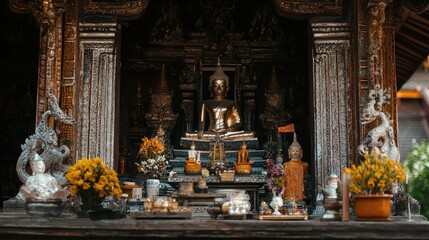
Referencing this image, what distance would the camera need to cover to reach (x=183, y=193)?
915cm

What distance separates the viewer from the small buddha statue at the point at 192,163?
1106 cm

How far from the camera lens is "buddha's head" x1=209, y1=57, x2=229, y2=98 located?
12.9 metres

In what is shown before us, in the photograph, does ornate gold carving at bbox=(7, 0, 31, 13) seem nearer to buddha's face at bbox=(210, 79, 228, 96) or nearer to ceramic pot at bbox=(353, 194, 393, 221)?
buddha's face at bbox=(210, 79, 228, 96)

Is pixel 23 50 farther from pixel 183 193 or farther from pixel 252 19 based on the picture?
pixel 183 193

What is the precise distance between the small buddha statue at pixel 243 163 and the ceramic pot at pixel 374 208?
4.88m

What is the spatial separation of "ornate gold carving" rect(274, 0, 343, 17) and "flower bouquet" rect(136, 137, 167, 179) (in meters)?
2.77

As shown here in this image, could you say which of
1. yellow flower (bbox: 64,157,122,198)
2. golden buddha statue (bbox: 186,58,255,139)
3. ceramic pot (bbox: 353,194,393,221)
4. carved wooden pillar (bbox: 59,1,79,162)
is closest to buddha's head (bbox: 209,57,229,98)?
golden buddha statue (bbox: 186,58,255,139)

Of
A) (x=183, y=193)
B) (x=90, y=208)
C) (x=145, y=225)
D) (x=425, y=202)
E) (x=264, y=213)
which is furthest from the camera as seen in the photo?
(x=425, y=202)

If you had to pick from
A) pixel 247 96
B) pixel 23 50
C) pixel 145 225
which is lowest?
pixel 145 225

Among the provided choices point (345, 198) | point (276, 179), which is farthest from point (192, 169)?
point (345, 198)

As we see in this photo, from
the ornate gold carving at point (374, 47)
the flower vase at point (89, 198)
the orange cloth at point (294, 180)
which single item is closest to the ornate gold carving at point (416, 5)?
the ornate gold carving at point (374, 47)

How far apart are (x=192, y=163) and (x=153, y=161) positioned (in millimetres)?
722

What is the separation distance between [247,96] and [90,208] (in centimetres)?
673

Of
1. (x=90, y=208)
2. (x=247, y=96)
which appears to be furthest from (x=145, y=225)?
(x=247, y=96)
